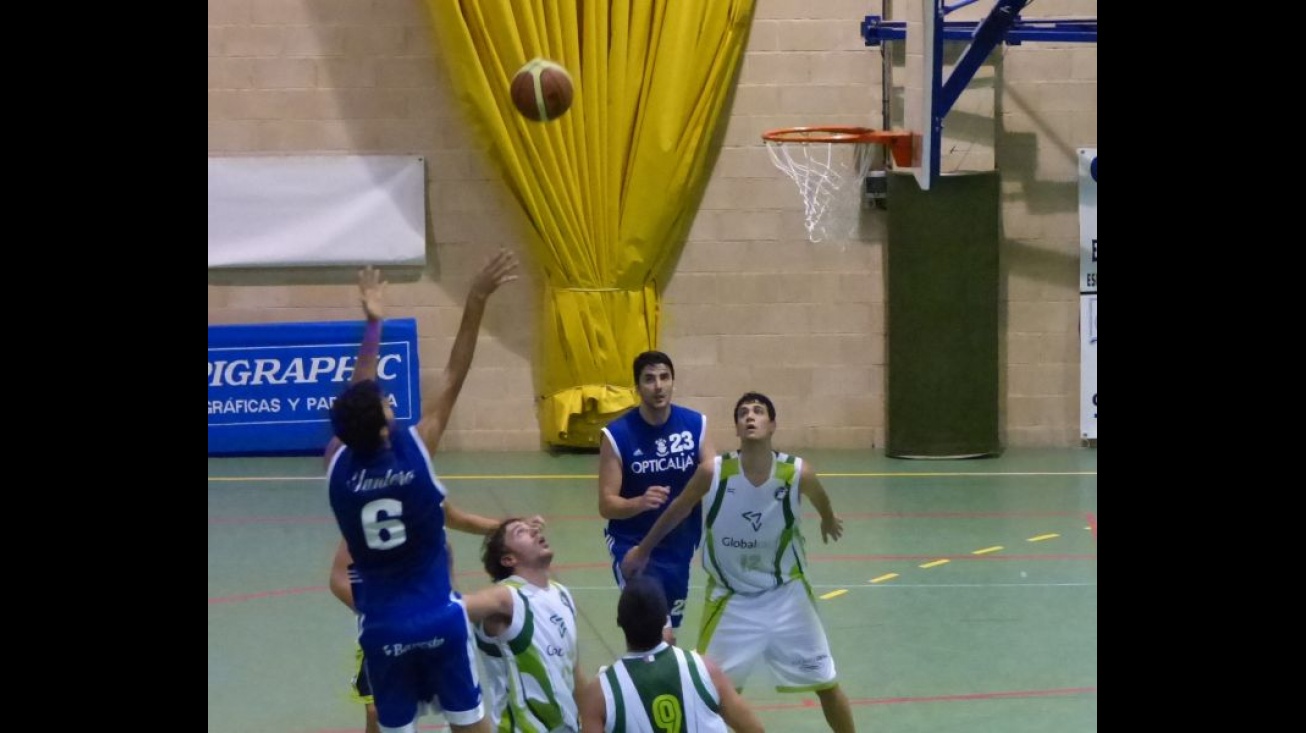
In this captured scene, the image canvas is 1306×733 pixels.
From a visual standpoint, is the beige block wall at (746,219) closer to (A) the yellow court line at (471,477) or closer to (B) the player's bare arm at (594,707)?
(A) the yellow court line at (471,477)

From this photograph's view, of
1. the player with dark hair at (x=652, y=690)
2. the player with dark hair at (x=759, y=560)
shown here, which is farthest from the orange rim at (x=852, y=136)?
the player with dark hair at (x=652, y=690)

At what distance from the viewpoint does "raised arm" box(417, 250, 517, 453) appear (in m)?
5.24

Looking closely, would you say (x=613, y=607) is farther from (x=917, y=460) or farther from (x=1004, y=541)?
(x=917, y=460)

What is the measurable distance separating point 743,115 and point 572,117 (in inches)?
59.0

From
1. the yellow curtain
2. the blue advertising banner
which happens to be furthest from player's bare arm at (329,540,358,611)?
the blue advertising banner

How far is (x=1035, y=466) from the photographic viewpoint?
13.3 m

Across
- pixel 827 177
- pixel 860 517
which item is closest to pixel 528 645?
pixel 860 517

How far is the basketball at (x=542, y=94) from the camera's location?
8867mm

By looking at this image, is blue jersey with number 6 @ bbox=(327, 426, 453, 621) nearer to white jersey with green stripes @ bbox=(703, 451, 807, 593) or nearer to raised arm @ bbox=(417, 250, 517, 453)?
raised arm @ bbox=(417, 250, 517, 453)

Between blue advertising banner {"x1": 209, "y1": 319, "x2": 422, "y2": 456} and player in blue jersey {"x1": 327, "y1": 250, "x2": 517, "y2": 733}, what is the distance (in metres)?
8.81

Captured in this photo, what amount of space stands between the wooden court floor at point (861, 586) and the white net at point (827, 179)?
2.01 metres

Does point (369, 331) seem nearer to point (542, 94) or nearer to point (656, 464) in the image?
point (656, 464)

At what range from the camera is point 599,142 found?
44.8 ft

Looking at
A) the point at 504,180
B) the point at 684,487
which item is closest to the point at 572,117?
the point at 504,180
